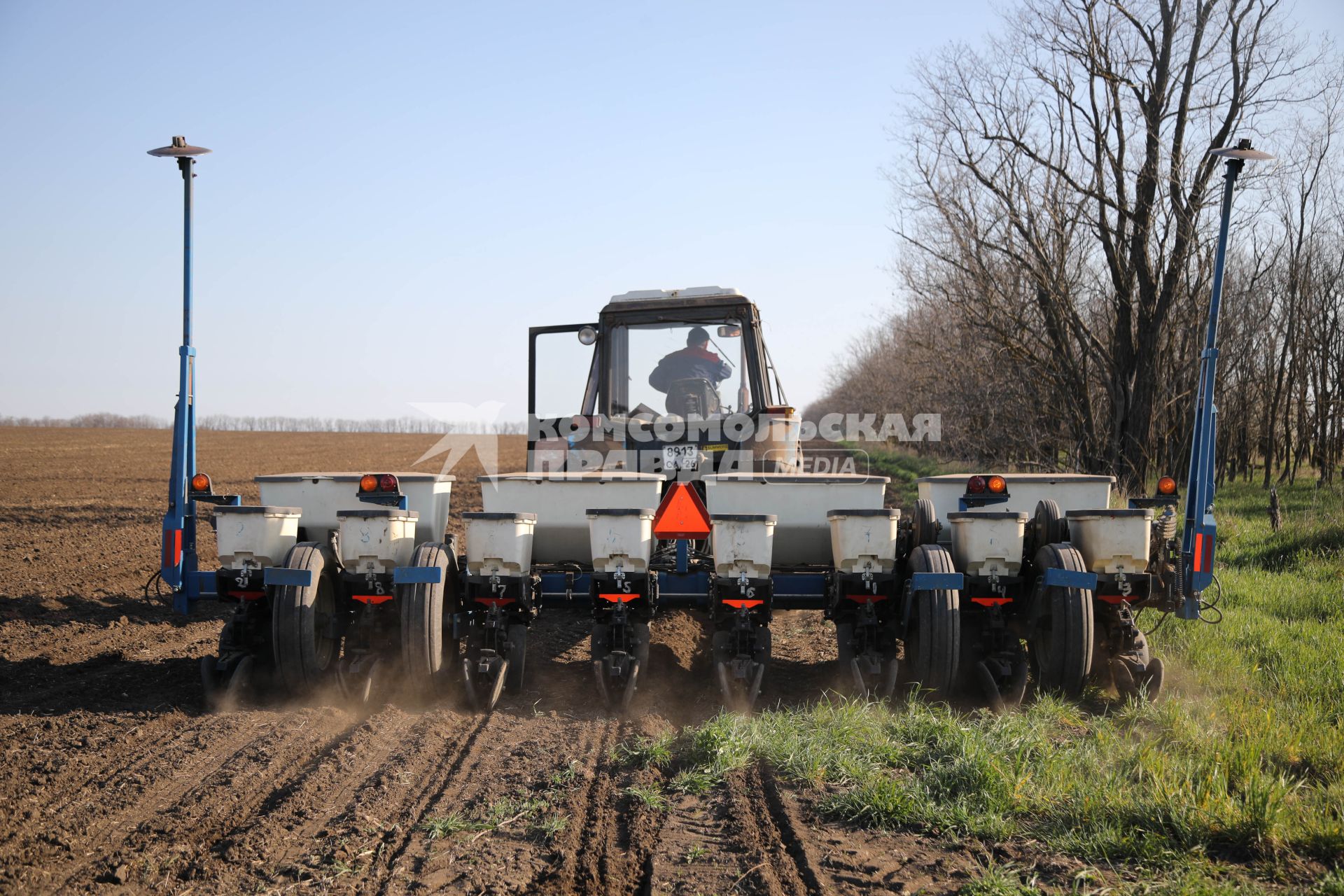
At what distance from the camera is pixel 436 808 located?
3.87 m

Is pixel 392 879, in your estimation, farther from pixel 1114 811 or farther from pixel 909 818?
pixel 1114 811

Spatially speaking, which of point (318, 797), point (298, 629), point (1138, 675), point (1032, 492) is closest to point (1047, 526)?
point (1032, 492)

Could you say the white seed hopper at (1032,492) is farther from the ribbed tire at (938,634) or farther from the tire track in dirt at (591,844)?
the tire track in dirt at (591,844)

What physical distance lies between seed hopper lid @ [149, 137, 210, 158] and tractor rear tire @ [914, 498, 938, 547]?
5.65m

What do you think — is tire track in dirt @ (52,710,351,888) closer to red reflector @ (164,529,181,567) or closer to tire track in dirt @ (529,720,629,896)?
tire track in dirt @ (529,720,629,896)

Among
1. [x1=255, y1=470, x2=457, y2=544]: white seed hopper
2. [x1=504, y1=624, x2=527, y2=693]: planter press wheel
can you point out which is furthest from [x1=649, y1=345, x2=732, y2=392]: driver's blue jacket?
[x1=504, y1=624, x2=527, y2=693]: planter press wheel

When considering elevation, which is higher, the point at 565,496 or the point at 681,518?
the point at 565,496

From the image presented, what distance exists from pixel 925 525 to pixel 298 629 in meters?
3.82

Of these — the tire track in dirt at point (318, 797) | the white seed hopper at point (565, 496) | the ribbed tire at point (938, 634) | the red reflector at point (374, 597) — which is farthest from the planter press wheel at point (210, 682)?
the ribbed tire at point (938, 634)

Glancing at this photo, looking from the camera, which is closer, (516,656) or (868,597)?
(868,597)

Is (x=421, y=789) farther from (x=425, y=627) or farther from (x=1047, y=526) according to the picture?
(x=1047, y=526)

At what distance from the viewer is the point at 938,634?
17.6ft

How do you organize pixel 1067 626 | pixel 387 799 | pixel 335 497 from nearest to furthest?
pixel 387 799 → pixel 1067 626 → pixel 335 497

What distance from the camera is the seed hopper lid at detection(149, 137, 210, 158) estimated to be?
6828mm
